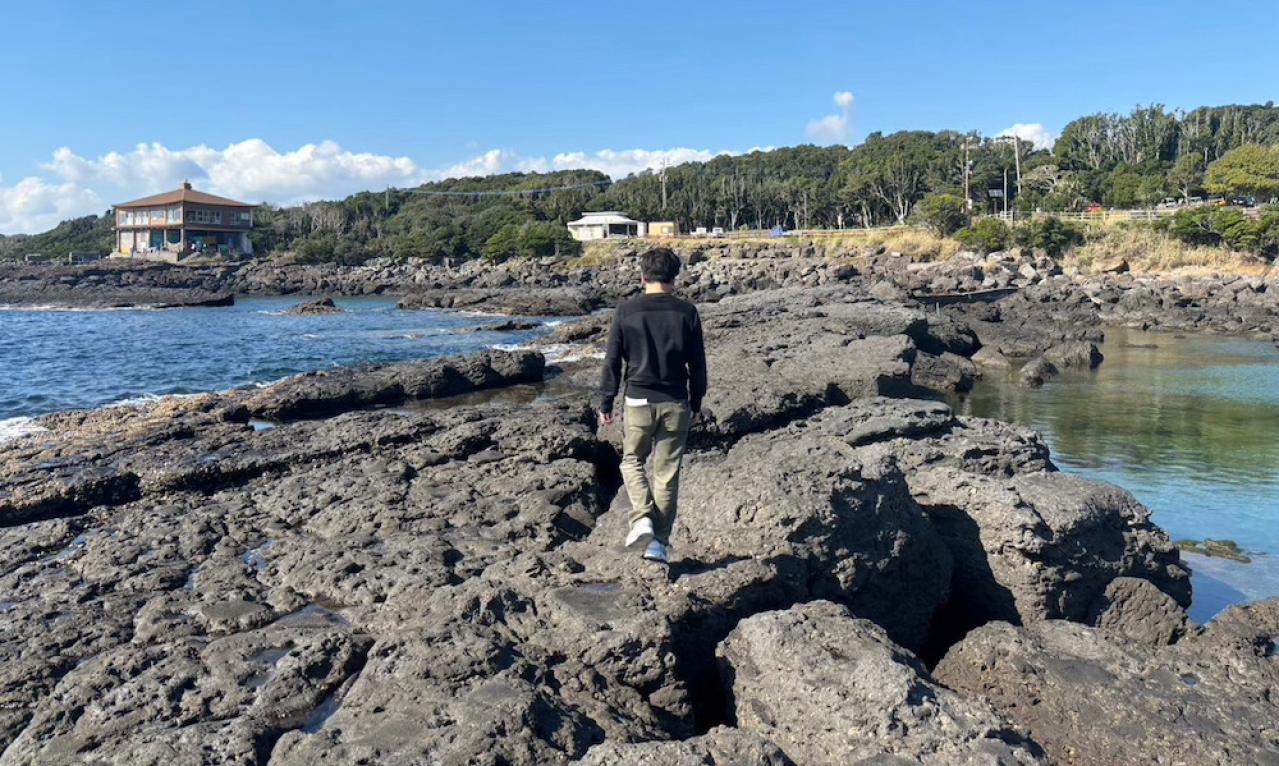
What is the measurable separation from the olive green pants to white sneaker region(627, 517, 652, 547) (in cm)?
4

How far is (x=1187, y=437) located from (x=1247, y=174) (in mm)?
57457

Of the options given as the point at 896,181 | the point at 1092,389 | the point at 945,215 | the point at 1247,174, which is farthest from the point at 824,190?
the point at 1092,389

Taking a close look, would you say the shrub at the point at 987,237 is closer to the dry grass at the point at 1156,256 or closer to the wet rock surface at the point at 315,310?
the dry grass at the point at 1156,256

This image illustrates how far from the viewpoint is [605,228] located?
9062 centimetres

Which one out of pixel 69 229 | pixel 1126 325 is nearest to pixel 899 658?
pixel 1126 325

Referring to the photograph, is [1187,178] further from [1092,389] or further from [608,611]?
[608,611]

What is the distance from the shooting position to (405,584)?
6578mm

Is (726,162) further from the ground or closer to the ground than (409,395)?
further from the ground

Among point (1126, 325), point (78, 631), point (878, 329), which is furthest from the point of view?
point (1126, 325)

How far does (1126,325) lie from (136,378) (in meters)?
34.8

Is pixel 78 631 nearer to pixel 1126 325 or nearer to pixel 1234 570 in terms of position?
pixel 1234 570

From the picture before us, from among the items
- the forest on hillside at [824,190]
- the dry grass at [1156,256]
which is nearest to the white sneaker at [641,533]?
the dry grass at [1156,256]

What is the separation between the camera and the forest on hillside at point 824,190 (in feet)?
232

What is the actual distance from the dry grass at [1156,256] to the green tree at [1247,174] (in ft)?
37.6
